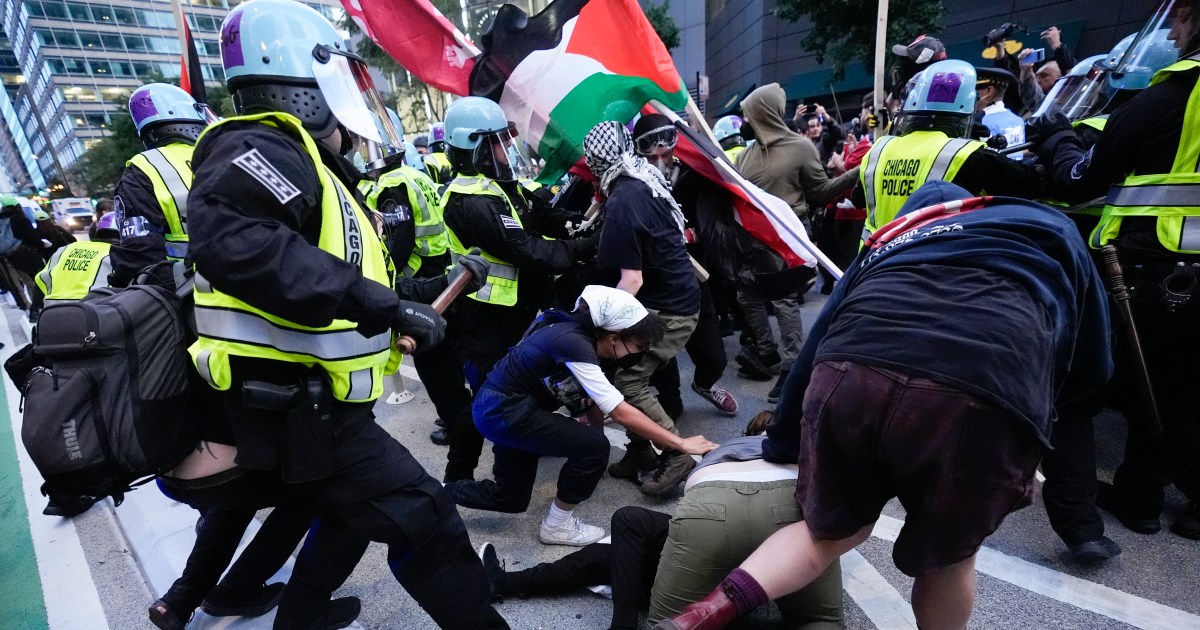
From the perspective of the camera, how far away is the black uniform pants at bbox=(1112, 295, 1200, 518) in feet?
7.38

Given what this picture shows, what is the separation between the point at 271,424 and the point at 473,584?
791mm

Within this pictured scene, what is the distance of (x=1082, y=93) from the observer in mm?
3330

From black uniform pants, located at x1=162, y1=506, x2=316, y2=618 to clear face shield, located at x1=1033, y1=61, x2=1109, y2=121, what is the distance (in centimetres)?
426

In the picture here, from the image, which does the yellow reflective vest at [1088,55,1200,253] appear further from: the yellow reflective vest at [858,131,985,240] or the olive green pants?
the olive green pants

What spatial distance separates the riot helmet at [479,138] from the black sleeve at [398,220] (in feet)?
1.94

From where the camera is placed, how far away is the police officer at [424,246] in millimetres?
3422

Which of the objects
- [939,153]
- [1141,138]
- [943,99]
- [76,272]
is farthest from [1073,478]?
[76,272]

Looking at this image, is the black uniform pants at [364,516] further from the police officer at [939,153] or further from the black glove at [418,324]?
the police officer at [939,153]

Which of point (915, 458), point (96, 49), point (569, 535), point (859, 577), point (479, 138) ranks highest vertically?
point (96, 49)

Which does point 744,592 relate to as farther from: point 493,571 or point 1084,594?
point 1084,594

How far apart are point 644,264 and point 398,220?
5.23 ft

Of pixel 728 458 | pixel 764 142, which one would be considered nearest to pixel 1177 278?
pixel 728 458

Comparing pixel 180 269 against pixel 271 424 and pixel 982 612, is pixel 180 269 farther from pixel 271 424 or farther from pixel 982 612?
pixel 982 612

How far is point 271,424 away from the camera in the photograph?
1577 mm
